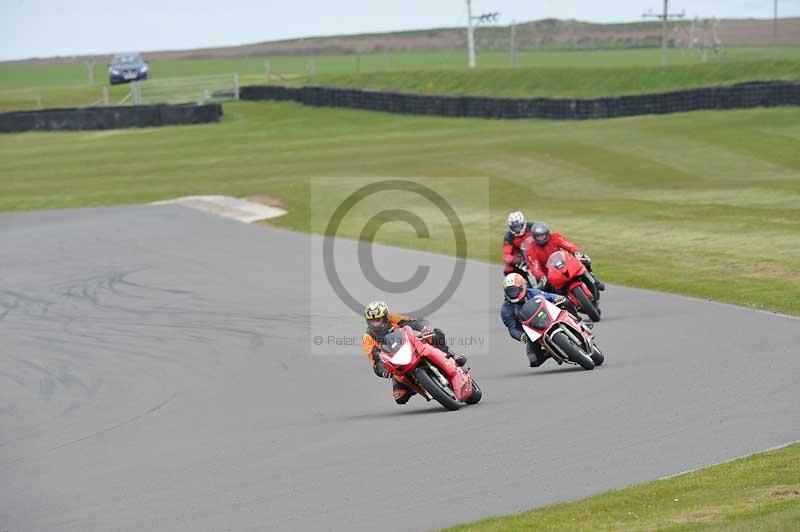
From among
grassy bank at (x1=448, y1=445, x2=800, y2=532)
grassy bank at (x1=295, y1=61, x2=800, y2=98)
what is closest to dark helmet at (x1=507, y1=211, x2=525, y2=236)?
grassy bank at (x1=448, y1=445, x2=800, y2=532)

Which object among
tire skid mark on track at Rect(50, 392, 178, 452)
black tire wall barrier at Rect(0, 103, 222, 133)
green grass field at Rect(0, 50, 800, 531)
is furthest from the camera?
black tire wall barrier at Rect(0, 103, 222, 133)

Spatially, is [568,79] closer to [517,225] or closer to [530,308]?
[517,225]

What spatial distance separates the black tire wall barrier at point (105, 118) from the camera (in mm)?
59250

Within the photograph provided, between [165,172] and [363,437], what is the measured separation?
3417 cm

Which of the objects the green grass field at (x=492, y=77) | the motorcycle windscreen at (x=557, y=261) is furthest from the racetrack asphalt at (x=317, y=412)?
the green grass field at (x=492, y=77)

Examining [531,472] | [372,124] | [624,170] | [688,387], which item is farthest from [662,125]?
[531,472]

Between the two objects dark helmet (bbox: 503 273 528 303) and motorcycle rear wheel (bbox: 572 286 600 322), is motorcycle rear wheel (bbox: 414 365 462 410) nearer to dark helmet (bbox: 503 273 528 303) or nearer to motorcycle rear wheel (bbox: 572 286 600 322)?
dark helmet (bbox: 503 273 528 303)

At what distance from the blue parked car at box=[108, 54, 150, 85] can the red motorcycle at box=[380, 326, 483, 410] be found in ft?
216

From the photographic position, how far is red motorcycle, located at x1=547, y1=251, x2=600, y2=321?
18703 mm

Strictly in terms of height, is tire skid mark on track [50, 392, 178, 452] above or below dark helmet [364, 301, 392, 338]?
below

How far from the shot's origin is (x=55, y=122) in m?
59.2

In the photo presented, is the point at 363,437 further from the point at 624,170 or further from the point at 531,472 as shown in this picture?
the point at 624,170

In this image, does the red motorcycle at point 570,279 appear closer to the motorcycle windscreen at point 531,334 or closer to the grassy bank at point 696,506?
the motorcycle windscreen at point 531,334

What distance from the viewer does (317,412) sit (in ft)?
48.3
